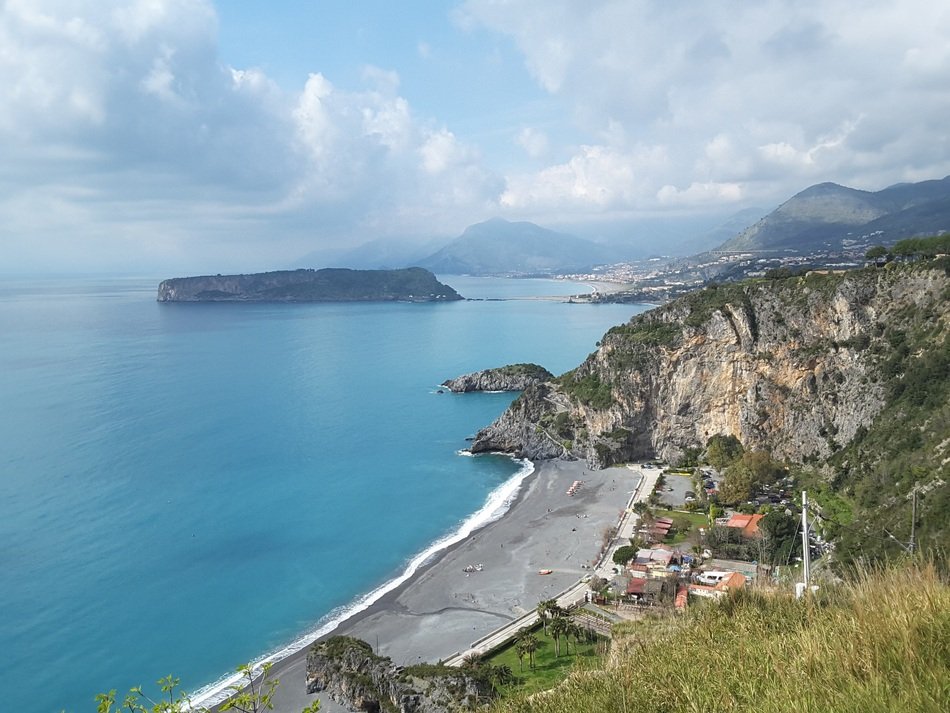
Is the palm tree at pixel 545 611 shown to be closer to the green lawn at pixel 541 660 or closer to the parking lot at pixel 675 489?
the green lawn at pixel 541 660

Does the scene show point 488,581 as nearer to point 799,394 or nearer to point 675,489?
point 675,489

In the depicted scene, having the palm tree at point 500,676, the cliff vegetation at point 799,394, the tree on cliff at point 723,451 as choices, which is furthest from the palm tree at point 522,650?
the tree on cliff at point 723,451

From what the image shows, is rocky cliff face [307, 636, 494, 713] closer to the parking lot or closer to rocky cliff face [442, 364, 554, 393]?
the parking lot

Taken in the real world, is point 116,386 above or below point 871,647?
below

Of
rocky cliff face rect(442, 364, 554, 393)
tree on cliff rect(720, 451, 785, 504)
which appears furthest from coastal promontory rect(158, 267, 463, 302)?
tree on cliff rect(720, 451, 785, 504)

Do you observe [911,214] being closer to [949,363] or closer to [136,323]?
[949,363]

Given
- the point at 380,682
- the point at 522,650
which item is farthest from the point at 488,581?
the point at 380,682

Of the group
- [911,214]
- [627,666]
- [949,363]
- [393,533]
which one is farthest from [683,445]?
[911,214]
